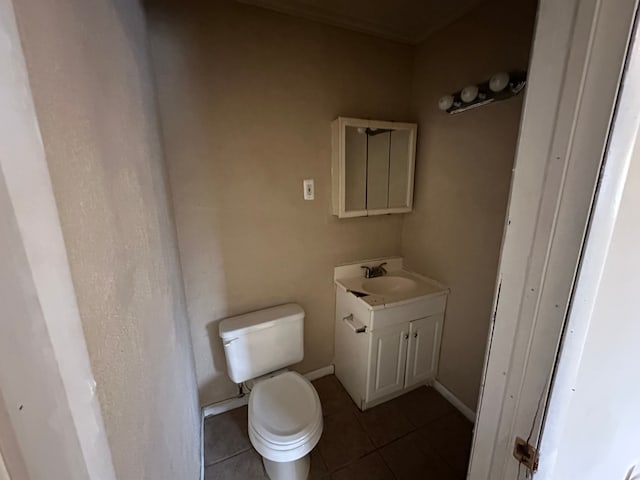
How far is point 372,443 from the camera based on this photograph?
1.51 m

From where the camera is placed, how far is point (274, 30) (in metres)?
1.42

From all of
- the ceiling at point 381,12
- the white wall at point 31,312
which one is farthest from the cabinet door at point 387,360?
the ceiling at point 381,12

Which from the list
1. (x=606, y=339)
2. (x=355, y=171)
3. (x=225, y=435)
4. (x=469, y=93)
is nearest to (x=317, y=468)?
(x=225, y=435)

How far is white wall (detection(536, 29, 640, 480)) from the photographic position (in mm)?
398

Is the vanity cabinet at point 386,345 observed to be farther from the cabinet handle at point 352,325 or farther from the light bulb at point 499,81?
the light bulb at point 499,81

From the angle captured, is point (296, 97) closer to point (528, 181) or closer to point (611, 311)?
point (528, 181)

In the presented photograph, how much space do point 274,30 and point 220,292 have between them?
1507 millimetres

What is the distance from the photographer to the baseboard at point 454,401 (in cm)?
165

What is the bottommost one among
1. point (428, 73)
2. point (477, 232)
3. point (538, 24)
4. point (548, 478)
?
point (548, 478)

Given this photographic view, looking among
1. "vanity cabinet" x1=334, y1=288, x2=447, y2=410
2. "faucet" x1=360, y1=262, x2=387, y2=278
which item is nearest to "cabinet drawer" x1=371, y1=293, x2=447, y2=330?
"vanity cabinet" x1=334, y1=288, x2=447, y2=410

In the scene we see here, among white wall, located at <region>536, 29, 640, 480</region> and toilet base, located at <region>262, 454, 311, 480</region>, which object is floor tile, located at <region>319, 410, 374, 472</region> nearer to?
toilet base, located at <region>262, 454, 311, 480</region>

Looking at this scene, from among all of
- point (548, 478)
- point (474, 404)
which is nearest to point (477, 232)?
point (474, 404)

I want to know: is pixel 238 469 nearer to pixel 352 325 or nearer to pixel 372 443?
pixel 372 443

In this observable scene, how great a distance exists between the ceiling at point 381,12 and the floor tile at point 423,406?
7.85 ft
